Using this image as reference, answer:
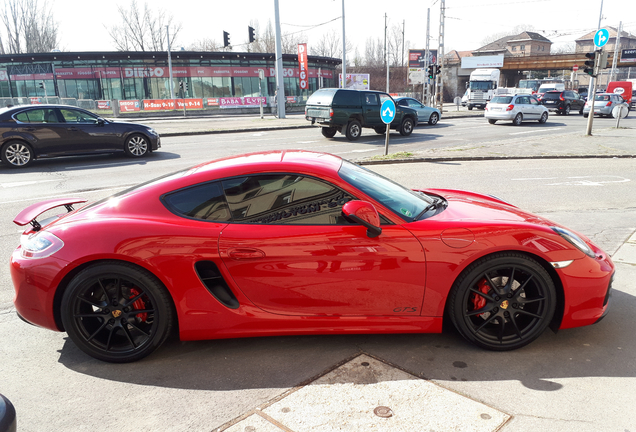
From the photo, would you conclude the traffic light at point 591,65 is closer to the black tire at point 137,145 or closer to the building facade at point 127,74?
the black tire at point 137,145

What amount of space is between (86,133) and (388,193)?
40.2 ft

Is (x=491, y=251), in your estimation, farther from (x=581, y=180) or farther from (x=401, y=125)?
(x=401, y=125)

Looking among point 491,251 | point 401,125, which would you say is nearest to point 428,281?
point 491,251

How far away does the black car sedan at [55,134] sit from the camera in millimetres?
12500

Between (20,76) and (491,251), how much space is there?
Answer: 53.8 metres

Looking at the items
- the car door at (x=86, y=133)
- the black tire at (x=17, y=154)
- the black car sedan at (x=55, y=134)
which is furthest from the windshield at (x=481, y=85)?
the black tire at (x=17, y=154)

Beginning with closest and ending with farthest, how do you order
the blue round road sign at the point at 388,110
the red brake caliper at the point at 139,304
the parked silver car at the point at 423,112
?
1. the red brake caliper at the point at 139,304
2. the blue round road sign at the point at 388,110
3. the parked silver car at the point at 423,112

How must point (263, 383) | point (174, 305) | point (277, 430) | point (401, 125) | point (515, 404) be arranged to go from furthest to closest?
point (401, 125)
point (174, 305)
point (263, 383)
point (515, 404)
point (277, 430)

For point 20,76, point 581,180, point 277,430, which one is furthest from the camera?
point 20,76

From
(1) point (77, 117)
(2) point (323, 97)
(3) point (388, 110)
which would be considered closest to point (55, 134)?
(1) point (77, 117)

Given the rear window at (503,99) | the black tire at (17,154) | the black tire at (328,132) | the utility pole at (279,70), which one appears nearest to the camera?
the black tire at (17,154)

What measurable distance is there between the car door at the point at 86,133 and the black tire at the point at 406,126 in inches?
449

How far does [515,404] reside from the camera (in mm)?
2713

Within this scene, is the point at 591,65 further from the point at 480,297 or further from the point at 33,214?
the point at 33,214
